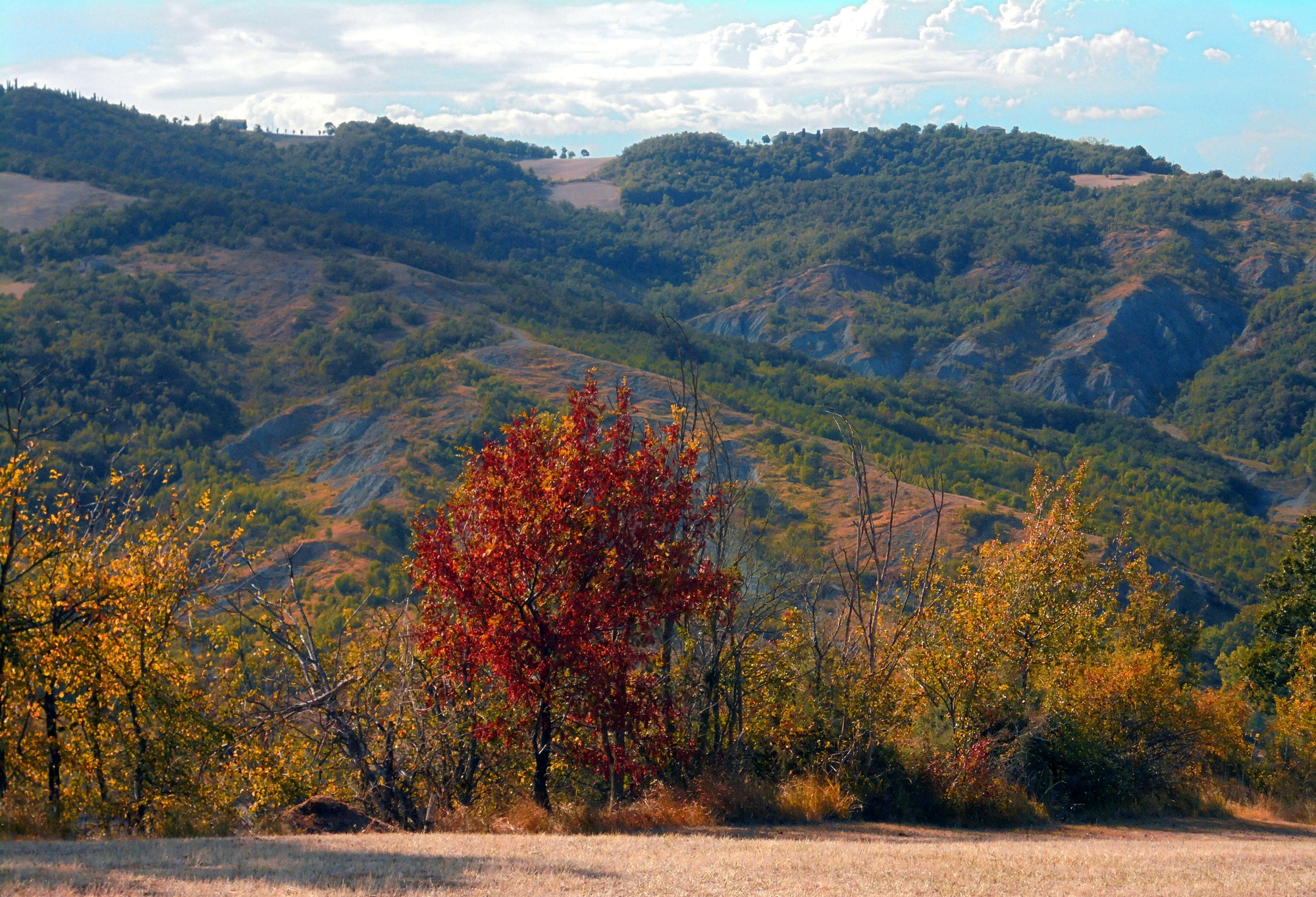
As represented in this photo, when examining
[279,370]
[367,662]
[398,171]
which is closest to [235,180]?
[398,171]

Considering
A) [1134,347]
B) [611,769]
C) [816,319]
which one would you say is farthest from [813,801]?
[1134,347]

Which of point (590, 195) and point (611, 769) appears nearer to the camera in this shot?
point (611, 769)

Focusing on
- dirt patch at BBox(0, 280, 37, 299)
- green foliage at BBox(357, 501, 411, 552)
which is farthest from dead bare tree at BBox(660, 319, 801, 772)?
dirt patch at BBox(0, 280, 37, 299)

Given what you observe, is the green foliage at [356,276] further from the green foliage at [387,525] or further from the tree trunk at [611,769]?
the tree trunk at [611,769]

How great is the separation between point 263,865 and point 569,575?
4.38m

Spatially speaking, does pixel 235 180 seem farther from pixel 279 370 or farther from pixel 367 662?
pixel 367 662

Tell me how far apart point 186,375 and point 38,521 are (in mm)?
62973

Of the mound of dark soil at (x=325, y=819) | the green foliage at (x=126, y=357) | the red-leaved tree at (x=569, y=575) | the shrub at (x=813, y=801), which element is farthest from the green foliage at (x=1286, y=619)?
the green foliage at (x=126, y=357)

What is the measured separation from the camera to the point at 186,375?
69.2m

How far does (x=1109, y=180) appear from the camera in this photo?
18150 centimetres

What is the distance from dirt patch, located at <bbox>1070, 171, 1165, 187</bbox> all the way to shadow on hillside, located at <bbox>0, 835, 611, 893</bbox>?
185346mm

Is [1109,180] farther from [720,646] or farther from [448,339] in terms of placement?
[720,646]

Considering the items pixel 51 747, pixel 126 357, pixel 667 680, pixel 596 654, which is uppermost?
pixel 596 654

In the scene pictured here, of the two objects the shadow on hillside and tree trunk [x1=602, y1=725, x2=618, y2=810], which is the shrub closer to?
tree trunk [x1=602, y1=725, x2=618, y2=810]
